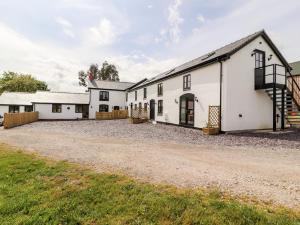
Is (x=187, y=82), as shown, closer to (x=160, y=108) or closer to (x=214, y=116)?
(x=214, y=116)

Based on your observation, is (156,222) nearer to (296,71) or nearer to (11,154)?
(11,154)

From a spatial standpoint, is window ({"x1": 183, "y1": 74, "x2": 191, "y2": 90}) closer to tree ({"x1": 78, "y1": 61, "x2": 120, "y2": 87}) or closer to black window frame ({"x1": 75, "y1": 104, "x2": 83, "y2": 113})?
black window frame ({"x1": 75, "y1": 104, "x2": 83, "y2": 113})

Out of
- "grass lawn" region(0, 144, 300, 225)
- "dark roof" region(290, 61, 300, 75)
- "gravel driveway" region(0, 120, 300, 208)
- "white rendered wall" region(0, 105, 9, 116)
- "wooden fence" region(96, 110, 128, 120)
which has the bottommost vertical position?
"grass lawn" region(0, 144, 300, 225)

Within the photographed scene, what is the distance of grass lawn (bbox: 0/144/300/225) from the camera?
3.55 m

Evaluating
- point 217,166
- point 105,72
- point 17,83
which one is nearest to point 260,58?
point 217,166

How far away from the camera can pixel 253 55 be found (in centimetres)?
1667

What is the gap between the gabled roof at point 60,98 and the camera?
36031mm

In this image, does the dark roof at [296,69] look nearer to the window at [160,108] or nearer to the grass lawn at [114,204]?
the window at [160,108]

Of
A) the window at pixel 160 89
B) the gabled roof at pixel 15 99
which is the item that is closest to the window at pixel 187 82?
the window at pixel 160 89

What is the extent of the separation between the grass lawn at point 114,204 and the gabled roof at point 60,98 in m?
33.5

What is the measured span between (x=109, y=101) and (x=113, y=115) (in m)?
4.67

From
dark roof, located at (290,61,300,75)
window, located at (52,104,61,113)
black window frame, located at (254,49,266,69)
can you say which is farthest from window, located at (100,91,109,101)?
dark roof, located at (290,61,300,75)

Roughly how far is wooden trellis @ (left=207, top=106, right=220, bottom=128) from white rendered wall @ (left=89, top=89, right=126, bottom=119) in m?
27.7

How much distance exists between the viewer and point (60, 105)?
120ft
